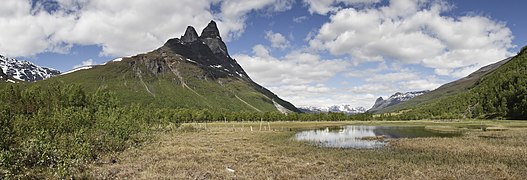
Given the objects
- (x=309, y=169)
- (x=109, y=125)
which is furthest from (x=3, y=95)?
(x=309, y=169)

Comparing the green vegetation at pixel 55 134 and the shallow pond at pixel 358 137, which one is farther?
the shallow pond at pixel 358 137

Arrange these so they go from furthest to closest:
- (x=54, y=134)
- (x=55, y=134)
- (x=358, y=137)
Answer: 1. (x=358, y=137)
2. (x=54, y=134)
3. (x=55, y=134)

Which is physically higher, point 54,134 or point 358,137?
point 54,134

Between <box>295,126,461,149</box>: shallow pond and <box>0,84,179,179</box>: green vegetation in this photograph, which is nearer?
<box>0,84,179,179</box>: green vegetation

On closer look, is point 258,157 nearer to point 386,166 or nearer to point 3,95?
point 386,166

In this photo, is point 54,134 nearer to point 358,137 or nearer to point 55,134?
point 55,134

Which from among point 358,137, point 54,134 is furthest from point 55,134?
point 358,137

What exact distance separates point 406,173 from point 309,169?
25.0ft

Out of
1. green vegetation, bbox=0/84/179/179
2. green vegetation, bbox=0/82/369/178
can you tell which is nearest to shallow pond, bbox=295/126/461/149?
green vegetation, bbox=0/84/179/179

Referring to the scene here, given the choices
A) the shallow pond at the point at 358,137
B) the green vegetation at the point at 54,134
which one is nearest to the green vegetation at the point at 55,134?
the green vegetation at the point at 54,134

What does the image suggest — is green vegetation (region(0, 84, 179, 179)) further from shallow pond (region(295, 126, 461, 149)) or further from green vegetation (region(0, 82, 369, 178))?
shallow pond (region(295, 126, 461, 149))

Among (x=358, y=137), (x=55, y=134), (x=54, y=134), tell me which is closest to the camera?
(x=55, y=134)

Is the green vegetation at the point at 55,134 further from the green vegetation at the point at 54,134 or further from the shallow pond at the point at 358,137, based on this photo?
the shallow pond at the point at 358,137

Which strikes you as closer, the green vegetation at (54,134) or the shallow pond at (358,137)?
the green vegetation at (54,134)
